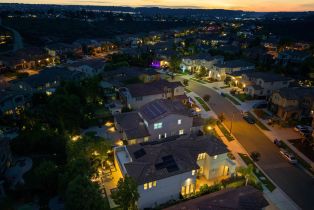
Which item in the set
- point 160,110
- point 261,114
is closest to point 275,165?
point 261,114

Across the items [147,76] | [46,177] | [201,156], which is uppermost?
[147,76]

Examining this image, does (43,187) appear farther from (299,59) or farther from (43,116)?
(299,59)

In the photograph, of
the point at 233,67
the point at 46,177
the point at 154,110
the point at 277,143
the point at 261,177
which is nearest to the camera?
the point at 46,177

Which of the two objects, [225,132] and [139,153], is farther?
[225,132]

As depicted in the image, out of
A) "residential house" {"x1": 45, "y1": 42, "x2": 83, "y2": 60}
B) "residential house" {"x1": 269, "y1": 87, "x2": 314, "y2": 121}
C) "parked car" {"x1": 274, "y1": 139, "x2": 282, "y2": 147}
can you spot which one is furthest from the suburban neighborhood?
"residential house" {"x1": 45, "y1": 42, "x2": 83, "y2": 60}

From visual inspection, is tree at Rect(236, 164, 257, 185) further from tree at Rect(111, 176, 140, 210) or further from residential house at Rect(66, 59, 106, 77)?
residential house at Rect(66, 59, 106, 77)

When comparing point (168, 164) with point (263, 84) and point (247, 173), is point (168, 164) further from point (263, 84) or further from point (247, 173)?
point (263, 84)

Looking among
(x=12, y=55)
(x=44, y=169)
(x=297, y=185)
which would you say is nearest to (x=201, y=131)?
(x=297, y=185)
